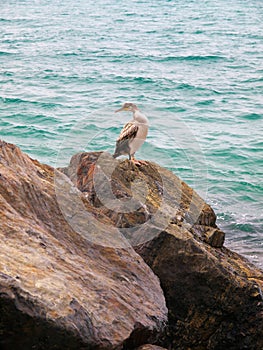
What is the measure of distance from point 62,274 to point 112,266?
3.53 ft

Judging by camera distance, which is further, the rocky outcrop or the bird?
the bird

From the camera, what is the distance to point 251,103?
2753 cm

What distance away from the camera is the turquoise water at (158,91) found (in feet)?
59.9

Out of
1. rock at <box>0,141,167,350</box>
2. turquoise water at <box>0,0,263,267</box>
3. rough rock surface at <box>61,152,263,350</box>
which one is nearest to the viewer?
rock at <box>0,141,167,350</box>

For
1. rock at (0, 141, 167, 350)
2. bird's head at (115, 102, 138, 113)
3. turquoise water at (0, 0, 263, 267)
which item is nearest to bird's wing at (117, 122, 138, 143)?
bird's head at (115, 102, 138, 113)

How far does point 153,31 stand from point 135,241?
1592 inches

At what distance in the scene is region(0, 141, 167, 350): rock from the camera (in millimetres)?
4418

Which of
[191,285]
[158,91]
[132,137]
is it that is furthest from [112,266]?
[158,91]

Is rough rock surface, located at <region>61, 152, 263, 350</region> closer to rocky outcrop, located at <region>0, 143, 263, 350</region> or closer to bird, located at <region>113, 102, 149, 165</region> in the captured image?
rocky outcrop, located at <region>0, 143, 263, 350</region>

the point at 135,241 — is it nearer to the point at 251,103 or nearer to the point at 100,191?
the point at 100,191

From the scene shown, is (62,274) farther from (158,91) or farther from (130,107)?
(158,91)

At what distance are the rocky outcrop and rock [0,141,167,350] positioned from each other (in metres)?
0.01

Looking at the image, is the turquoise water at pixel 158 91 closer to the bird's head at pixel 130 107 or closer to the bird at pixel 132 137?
the bird's head at pixel 130 107

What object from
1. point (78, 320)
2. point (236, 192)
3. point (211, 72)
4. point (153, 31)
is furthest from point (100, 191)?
point (153, 31)
